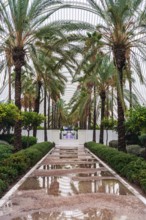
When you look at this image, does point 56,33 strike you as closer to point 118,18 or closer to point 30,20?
Result: point 30,20

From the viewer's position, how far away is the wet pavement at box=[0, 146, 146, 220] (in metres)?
7.45

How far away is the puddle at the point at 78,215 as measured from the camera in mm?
7156

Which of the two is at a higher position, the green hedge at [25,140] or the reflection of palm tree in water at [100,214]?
the green hedge at [25,140]

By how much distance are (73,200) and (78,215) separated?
1.65 meters

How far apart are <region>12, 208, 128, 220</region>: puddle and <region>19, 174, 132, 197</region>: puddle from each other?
213 centimetres

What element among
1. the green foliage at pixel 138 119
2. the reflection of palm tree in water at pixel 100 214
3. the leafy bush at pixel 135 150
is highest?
the green foliage at pixel 138 119

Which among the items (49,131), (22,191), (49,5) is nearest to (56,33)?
(49,5)

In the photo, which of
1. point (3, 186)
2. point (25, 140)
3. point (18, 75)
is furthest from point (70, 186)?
point (25, 140)

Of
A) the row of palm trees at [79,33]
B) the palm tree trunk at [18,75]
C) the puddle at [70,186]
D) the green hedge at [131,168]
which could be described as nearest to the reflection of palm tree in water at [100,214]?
the puddle at [70,186]

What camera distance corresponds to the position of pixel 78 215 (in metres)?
7.43

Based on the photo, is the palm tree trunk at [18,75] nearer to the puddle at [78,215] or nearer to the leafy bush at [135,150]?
the leafy bush at [135,150]

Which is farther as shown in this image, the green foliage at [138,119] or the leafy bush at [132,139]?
the leafy bush at [132,139]

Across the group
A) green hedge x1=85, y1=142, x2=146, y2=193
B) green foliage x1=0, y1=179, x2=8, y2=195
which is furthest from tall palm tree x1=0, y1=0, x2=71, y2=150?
green foliage x1=0, y1=179, x2=8, y2=195

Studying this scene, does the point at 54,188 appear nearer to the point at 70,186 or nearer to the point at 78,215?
the point at 70,186
